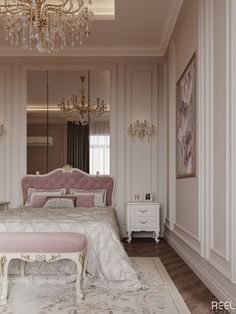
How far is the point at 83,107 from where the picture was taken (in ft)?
20.8

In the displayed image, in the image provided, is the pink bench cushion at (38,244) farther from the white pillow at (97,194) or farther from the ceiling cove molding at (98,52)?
the ceiling cove molding at (98,52)

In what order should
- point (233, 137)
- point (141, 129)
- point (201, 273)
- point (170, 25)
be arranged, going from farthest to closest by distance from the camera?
point (141, 129), point (170, 25), point (201, 273), point (233, 137)

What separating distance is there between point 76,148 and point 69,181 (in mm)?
551

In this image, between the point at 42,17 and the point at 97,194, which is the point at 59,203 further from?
the point at 42,17

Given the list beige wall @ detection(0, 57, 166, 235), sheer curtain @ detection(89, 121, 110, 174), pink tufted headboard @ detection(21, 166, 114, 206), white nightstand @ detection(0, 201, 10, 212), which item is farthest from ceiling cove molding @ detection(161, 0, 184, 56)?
white nightstand @ detection(0, 201, 10, 212)

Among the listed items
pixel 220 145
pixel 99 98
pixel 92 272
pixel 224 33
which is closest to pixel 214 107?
pixel 220 145

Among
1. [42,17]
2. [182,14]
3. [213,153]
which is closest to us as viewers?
[213,153]

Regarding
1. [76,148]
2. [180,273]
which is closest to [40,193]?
[76,148]

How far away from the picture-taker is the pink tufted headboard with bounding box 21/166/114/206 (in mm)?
6117

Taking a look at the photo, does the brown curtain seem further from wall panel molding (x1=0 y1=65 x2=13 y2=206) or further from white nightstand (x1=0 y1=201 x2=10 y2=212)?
white nightstand (x1=0 y1=201 x2=10 y2=212)

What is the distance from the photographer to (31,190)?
19.6ft

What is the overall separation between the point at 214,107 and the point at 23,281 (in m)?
2.28

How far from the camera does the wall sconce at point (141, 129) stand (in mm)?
6270

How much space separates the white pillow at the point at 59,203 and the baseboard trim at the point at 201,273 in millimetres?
1485
